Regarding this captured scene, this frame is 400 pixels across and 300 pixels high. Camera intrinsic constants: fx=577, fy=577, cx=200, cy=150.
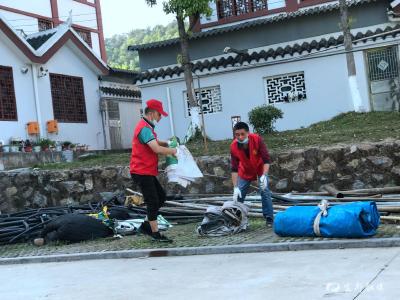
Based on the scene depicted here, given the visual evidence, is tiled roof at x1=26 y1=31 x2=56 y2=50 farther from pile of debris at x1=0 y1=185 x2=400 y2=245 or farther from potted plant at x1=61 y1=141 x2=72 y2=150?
pile of debris at x1=0 y1=185 x2=400 y2=245

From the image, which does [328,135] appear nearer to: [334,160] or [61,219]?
[334,160]

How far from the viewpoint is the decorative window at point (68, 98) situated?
2061 centimetres

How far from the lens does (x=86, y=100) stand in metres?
22.0

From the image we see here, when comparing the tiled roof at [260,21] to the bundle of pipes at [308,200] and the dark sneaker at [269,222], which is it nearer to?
the bundle of pipes at [308,200]

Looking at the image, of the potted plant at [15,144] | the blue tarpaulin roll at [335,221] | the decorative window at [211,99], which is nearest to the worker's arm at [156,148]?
the blue tarpaulin roll at [335,221]

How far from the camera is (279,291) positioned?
4.97 m

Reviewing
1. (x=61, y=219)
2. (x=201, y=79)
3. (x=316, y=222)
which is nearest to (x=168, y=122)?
(x=201, y=79)

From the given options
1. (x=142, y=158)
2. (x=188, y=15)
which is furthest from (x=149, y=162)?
(x=188, y=15)

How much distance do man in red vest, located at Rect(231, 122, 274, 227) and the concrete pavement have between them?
1.62 metres

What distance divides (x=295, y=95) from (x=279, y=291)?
569 inches

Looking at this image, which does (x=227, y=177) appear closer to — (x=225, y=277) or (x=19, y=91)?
(x=225, y=277)

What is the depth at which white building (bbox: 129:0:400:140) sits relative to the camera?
1794cm

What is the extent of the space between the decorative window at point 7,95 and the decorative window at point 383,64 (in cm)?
1144

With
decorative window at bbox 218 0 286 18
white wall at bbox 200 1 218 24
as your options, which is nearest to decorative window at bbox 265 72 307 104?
decorative window at bbox 218 0 286 18
